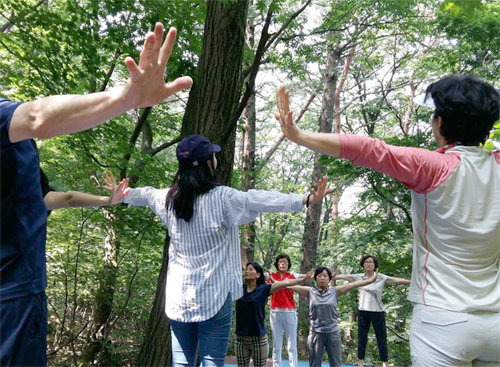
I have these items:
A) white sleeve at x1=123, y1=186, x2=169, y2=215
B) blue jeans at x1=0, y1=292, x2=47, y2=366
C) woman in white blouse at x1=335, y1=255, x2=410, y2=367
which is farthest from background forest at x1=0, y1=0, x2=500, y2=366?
blue jeans at x1=0, y1=292, x2=47, y2=366

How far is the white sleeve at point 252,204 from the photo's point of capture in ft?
8.21

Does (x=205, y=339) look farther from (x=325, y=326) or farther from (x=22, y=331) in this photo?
(x=325, y=326)

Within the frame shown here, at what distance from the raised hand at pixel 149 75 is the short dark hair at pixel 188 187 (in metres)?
1.35

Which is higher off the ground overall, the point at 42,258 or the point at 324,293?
the point at 42,258

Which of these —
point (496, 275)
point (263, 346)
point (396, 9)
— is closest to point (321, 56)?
point (396, 9)

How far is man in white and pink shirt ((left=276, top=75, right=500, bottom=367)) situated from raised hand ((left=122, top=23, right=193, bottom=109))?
0.62 meters

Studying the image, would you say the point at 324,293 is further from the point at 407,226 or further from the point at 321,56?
the point at 321,56

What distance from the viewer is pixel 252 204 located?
2549 mm

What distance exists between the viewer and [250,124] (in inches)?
496

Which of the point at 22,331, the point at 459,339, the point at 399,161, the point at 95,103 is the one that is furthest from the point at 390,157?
the point at 22,331

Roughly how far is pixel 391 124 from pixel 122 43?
17038 millimetres

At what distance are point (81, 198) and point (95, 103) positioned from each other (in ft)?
4.17

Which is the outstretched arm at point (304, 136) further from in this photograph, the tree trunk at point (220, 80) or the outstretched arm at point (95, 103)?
the tree trunk at point (220, 80)

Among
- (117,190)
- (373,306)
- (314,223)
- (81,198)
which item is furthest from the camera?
(314,223)
